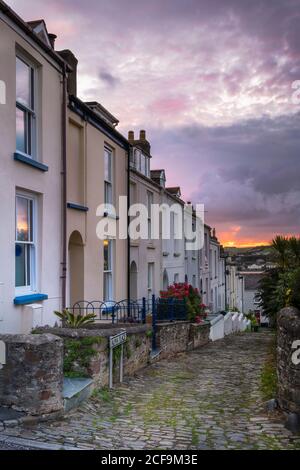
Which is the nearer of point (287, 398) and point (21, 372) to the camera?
point (21, 372)

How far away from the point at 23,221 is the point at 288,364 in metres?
6.02

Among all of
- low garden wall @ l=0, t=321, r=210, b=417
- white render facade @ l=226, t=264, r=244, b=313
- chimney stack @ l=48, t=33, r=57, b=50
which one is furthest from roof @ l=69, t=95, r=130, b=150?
white render facade @ l=226, t=264, r=244, b=313

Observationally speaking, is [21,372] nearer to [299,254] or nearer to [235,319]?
[299,254]

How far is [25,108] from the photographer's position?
34.1 feet

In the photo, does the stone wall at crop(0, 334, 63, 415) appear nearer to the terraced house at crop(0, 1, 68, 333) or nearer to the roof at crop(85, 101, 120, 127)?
the terraced house at crop(0, 1, 68, 333)

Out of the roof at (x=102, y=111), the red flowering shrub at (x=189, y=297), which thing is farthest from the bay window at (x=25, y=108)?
the red flowering shrub at (x=189, y=297)

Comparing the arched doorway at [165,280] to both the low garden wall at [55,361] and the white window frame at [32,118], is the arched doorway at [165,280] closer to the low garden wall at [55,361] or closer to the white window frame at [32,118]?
the low garden wall at [55,361]

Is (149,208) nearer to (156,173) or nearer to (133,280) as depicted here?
(156,173)

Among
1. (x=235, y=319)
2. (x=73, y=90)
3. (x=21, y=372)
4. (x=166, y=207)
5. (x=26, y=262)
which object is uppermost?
(x=73, y=90)
